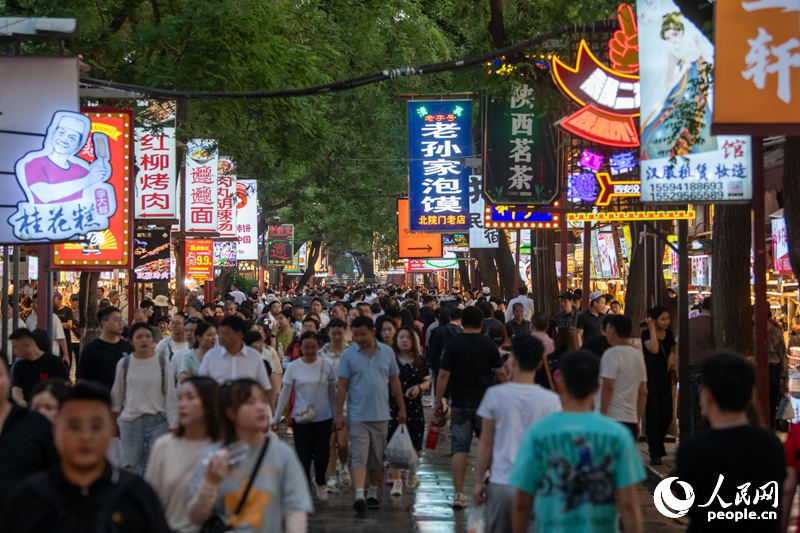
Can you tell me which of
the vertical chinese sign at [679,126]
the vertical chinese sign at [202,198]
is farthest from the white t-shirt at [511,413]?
the vertical chinese sign at [202,198]

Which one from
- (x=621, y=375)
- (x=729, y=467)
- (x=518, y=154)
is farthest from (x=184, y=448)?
(x=518, y=154)

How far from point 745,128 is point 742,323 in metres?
3.78

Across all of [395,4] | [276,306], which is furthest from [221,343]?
[395,4]

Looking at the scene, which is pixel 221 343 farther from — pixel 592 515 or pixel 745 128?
pixel 592 515

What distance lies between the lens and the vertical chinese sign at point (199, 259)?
114 ft

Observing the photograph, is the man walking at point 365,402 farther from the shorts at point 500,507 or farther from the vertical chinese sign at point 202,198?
the vertical chinese sign at point 202,198

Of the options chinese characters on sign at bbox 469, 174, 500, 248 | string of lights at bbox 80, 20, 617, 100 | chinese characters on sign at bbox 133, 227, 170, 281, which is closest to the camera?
string of lights at bbox 80, 20, 617, 100

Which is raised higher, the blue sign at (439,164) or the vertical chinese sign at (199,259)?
the blue sign at (439,164)

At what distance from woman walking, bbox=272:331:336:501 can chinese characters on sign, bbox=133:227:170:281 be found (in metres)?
13.9

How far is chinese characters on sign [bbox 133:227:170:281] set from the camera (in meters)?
24.7

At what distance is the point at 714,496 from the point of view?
16.8 ft

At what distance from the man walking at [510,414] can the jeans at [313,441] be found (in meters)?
4.13

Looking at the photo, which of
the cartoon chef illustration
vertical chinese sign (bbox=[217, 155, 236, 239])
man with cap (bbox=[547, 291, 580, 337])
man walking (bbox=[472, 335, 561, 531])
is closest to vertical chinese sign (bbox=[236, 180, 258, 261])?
vertical chinese sign (bbox=[217, 155, 236, 239])

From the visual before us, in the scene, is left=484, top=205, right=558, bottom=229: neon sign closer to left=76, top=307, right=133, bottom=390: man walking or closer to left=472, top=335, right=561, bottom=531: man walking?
left=76, top=307, right=133, bottom=390: man walking
